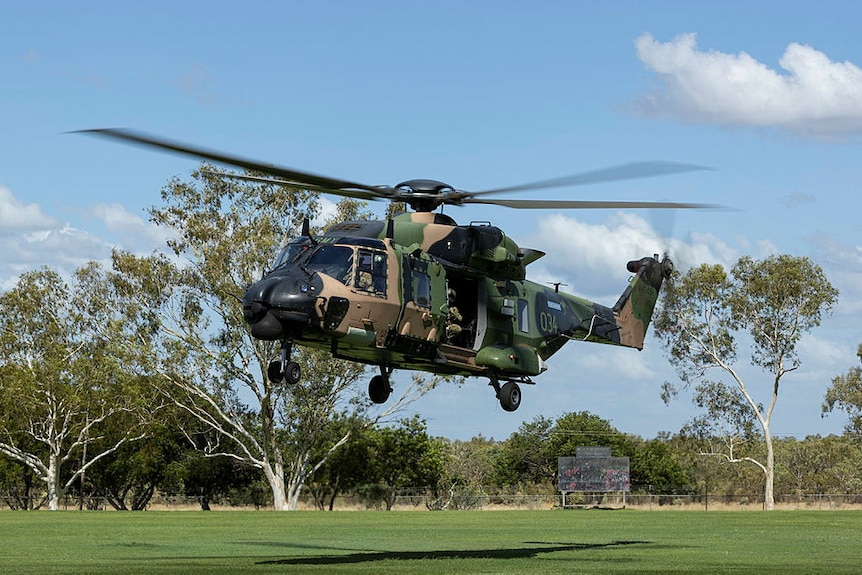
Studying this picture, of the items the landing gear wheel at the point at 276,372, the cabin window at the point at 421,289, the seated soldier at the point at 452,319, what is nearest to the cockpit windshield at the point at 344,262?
the cabin window at the point at 421,289

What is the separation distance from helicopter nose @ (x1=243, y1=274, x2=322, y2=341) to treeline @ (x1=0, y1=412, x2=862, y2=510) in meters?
45.6

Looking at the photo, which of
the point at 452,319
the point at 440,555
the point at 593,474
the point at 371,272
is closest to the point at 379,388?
the point at 452,319

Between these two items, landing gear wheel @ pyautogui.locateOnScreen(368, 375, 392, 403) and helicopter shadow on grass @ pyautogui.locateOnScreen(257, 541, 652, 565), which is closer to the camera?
landing gear wheel @ pyautogui.locateOnScreen(368, 375, 392, 403)

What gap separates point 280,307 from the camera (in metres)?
20.7

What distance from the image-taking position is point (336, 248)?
873 inches

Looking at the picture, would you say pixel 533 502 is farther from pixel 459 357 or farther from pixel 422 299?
pixel 422 299

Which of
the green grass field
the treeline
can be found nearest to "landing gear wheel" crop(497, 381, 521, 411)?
the green grass field

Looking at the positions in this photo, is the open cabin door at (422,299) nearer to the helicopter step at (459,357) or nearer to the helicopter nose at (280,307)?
the helicopter step at (459,357)

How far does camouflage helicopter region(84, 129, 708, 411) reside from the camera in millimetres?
21109

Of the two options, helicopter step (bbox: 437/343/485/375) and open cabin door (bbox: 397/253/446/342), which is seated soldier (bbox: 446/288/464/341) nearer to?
helicopter step (bbox: 437/343/485/375)

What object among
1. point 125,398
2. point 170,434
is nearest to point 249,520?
point 125,398

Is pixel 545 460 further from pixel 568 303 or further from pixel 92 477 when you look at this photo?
pixel 568 303

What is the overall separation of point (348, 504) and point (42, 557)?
4845 cm

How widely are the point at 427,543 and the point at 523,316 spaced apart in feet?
44.5
